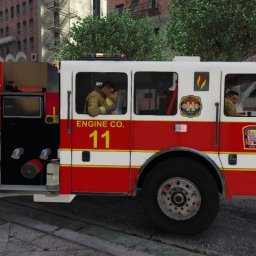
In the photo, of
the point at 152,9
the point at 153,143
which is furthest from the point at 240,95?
the point at 152,9

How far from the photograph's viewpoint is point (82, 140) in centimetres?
480

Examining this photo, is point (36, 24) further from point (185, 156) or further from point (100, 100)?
point (185, 156)

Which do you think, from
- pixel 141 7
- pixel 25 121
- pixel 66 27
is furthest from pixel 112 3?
pixel 25 121

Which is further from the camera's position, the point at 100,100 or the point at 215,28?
the point at 215,28

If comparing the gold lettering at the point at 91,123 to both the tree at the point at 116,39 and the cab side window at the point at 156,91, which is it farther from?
the tree at the point at 116,39

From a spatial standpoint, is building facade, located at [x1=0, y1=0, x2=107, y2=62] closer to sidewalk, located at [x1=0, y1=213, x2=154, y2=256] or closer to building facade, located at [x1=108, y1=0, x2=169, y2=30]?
building facade, located at [x1=108, y1=0, x2=169, y2=30]

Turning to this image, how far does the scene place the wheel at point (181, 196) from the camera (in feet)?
15.3

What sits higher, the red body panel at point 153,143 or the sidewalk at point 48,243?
the red body panel at point 153,143

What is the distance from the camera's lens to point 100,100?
15.8ft

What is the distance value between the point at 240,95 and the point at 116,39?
17049mm

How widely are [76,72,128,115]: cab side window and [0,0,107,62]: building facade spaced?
2066 inches

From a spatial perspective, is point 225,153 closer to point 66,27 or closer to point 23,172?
point 23,172

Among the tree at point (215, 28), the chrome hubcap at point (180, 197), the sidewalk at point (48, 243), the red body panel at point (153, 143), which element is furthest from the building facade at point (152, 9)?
the sidewalk at point (48, 243)

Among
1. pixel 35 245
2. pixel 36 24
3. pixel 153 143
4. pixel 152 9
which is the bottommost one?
pixel 35 245
